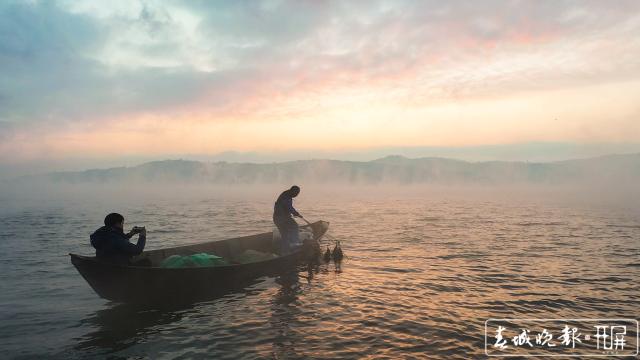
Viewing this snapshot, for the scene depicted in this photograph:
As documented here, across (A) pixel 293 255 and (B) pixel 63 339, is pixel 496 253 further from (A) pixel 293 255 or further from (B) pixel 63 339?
(B) pixel 63 339

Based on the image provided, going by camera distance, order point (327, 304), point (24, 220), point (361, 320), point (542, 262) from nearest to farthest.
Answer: point (361, 320)
point (327, 304)
point (542, 262)
point (24, 220)

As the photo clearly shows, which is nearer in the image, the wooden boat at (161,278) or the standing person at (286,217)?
the wooden boat at (161,278)

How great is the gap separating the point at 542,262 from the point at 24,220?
159 ft

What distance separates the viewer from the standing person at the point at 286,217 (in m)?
19.5

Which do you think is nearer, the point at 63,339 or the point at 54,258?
the point at 63,339

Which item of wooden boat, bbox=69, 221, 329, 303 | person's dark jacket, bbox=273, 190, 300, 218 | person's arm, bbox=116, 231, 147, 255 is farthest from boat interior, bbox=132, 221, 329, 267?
person's dark jacket, bbox=273, 190, 300, 218

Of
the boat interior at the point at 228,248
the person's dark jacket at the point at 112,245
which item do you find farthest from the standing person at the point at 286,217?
the person's dark jacket at the point at 112,245

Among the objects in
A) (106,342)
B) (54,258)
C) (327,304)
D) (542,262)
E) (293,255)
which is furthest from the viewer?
(54,258)

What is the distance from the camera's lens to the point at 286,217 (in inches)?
781

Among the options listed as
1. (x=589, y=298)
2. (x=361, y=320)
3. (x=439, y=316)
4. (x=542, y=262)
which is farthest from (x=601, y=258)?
(x=361, y=320)

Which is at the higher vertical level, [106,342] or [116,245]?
[116,245]

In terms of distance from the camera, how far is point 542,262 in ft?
66.9

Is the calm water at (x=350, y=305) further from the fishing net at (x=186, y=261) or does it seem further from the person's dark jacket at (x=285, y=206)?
the person's dark jacket at (x=285, y=206)

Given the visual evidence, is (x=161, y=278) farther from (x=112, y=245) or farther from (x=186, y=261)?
(x=112, y=245)
